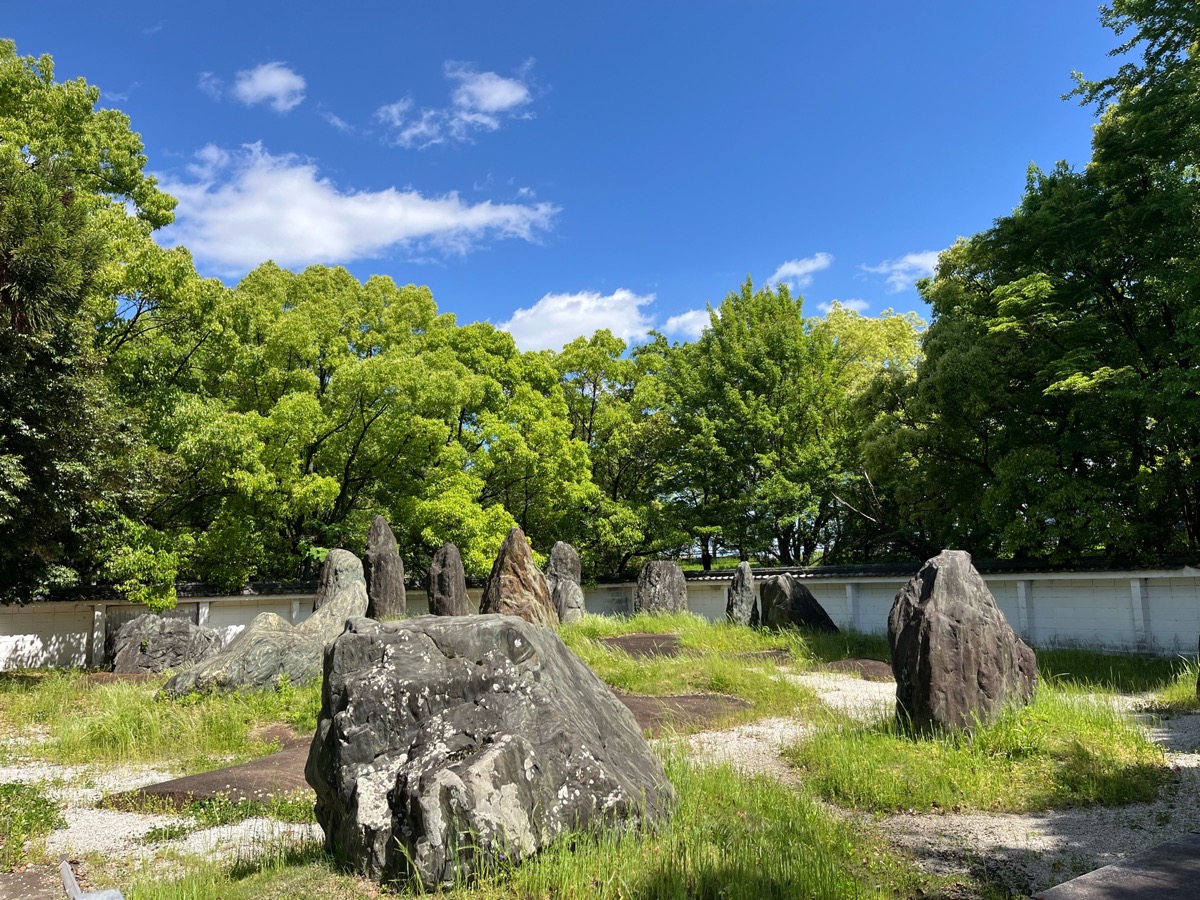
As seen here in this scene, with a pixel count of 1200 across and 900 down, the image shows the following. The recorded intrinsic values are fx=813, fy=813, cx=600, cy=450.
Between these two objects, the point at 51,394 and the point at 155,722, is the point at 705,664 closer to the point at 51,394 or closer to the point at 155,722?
the point at 155,722

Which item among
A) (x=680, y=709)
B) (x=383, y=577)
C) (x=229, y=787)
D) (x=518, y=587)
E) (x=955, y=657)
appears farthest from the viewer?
(x=383, y=577)

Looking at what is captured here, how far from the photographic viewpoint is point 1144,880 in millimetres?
3721

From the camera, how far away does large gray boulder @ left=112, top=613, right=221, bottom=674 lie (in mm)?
15422

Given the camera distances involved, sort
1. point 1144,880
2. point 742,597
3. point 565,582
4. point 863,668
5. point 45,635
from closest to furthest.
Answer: point 1144,880
point 863,668
point 45,635
point 742,597
point 565,582

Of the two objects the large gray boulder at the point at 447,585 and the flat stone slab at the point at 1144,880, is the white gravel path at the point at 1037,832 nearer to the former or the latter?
the flat stone slab at the point at 1144,880

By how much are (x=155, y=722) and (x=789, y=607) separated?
12.1 m

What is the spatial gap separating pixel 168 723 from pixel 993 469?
15317 millimetres

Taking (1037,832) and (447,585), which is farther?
(447,585)

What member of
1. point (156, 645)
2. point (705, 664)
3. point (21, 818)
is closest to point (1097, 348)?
point (705, 664)

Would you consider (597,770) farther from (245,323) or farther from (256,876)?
(245,323)

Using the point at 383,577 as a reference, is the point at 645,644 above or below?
below

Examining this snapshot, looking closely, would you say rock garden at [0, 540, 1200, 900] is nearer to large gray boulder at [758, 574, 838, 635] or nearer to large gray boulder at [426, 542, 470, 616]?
large gray boulder at [758, 574, 838, 635]

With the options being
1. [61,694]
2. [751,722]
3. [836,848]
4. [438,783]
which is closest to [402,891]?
[438,783]

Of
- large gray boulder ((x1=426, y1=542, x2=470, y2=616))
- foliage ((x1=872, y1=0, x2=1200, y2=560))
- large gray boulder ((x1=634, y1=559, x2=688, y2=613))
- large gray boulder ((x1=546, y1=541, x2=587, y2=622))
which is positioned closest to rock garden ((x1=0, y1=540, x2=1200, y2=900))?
foliage ((x1=872, y1=0, x2=1200, y2=560))
